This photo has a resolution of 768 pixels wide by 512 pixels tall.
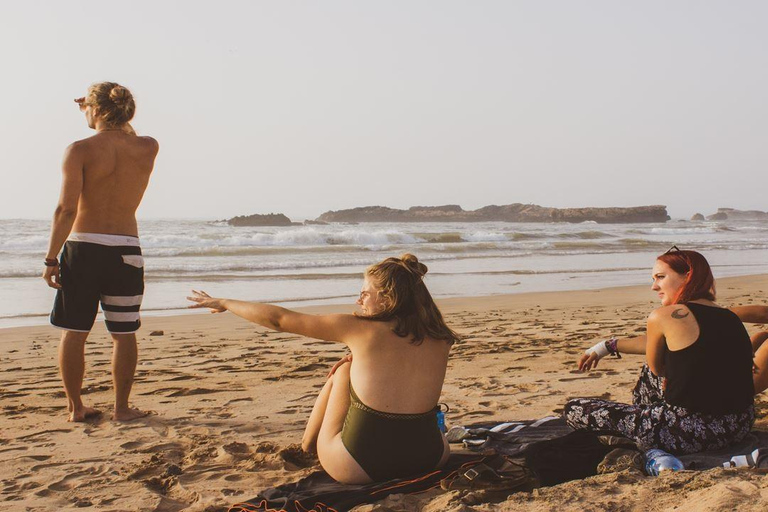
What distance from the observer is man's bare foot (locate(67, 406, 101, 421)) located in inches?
178

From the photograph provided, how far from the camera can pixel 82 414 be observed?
454 cm

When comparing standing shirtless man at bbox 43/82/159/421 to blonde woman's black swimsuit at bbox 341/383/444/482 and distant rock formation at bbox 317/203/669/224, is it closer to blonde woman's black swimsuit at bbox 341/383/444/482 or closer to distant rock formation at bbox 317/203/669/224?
blonde woman's black swimsuit at bbox 341/383/444/482

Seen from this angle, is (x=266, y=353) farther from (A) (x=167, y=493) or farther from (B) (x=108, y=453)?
(A) (x=167, y=493)

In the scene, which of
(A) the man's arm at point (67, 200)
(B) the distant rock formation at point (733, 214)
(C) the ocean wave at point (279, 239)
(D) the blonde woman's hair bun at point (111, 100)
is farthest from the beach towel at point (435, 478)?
(B) the distant rock formation at point (733, 214)

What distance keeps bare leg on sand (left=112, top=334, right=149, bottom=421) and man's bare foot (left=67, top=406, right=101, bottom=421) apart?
0.40ft

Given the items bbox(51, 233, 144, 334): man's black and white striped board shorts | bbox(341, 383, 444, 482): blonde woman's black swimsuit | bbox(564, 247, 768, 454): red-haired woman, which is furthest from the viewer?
bbox(51, 233, 144, 334): man's black and white striped board shorts

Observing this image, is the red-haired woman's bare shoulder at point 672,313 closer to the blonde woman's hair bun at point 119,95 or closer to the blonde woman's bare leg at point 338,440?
the blonde woman's bare leg at point 338,440

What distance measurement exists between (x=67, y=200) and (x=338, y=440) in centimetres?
221

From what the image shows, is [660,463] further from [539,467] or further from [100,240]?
[100,240]

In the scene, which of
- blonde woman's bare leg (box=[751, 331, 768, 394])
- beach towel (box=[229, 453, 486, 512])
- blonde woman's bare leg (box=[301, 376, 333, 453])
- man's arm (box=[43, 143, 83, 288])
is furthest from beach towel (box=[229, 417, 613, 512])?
man's arm (box=[43, 143, 83, 288])

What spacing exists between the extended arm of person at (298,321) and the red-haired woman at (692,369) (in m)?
1.41

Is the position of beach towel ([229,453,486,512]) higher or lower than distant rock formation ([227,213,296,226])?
lower

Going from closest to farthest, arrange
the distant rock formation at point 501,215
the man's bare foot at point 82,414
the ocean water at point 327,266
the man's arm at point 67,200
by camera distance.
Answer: the man's arm at point 67,200, the man's bare foot at point 82,414, the ocean water at point 327,266, the distant rock formation at point 501,215

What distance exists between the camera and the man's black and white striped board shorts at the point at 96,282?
441 cm
